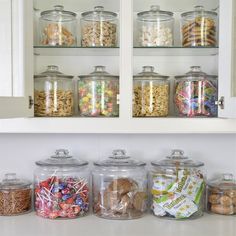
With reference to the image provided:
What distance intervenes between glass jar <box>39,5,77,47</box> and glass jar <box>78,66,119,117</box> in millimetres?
161

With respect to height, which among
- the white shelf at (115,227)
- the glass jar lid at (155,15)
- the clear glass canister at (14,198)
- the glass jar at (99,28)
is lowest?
the white shelf at (115,227)

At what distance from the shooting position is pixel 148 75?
158 centimetres

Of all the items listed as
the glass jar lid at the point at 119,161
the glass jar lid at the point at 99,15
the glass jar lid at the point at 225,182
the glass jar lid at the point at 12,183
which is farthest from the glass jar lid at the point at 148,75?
the glass jar lid at the point at 12,183

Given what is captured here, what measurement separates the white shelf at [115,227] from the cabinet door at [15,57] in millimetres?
420

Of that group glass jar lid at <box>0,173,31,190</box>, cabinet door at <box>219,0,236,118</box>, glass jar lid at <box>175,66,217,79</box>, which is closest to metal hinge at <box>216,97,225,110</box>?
cabinet door at <box>219,0,236,118</box>

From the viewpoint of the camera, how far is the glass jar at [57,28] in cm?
157

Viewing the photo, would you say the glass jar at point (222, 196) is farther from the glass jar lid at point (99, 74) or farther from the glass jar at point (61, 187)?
the glass jar lid at point (99, 74)

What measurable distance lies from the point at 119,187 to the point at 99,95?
364 millimetres

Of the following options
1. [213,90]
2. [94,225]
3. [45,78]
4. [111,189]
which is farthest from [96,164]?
[213,90]

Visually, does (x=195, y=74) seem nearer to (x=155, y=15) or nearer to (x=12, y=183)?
(x=155, y=15)

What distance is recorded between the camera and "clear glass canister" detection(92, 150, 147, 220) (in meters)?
1.60

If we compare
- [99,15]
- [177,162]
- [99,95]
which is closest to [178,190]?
[177,162]

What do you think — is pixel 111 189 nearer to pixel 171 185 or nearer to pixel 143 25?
pixel 171 185

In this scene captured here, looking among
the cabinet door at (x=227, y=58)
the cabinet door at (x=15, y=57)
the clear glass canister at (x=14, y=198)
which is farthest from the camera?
the clear glass canister at (x=14, y=198)
